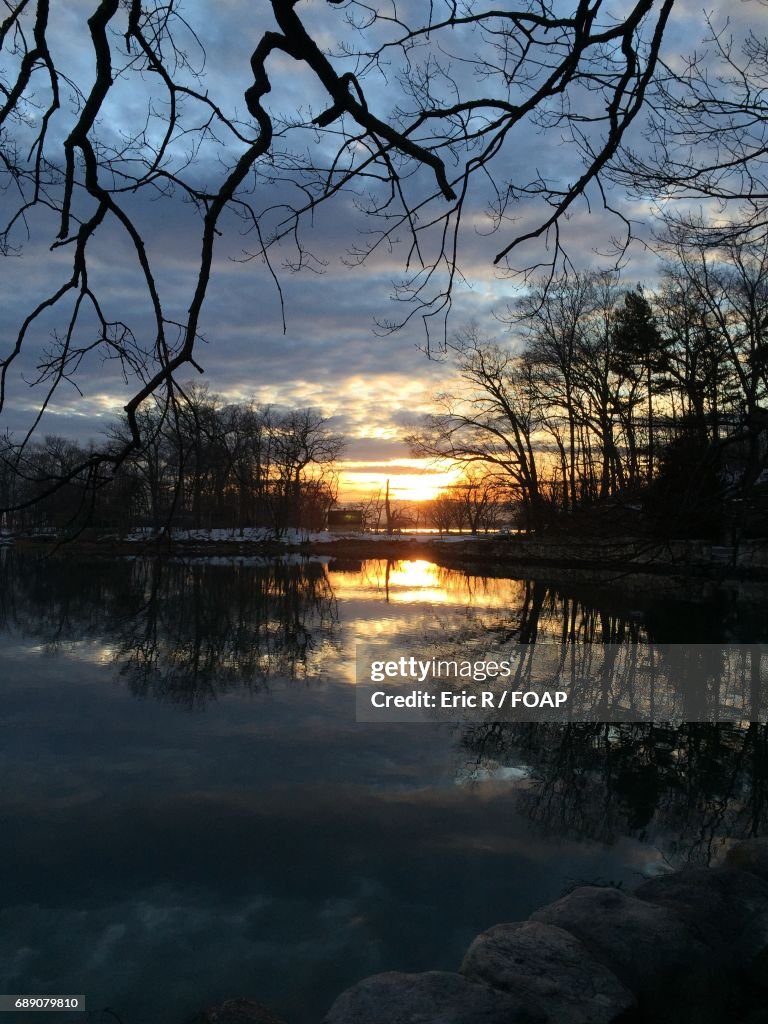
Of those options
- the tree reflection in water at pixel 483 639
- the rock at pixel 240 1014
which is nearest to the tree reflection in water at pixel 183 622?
the tree reflection in water at pixel 483 639

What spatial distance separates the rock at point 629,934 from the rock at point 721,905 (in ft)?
0.52

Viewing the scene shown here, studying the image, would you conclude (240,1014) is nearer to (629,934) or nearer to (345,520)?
(629,934)

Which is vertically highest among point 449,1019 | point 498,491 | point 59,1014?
point 498,491

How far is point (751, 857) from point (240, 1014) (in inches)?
125

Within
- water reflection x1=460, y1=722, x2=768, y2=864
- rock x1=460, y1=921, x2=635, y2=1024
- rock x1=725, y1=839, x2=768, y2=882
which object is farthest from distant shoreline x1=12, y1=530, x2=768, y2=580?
rock x1=460, y1=921, x2=635, y2=1024

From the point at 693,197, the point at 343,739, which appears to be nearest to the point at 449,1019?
the point at 343,739

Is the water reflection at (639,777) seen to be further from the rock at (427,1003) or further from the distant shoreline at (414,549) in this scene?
the distant shoreline at (414,549)

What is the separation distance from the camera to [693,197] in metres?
5.38

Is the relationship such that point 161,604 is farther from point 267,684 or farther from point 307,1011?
point 307,1011

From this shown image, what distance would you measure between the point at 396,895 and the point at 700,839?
227 cm

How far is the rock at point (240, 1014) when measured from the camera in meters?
3.13

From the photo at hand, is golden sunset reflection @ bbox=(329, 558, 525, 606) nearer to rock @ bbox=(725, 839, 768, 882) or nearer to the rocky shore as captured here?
rock @ bbox=(725, 839, 768, 882)

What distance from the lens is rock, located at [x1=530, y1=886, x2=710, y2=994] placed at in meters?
3.38

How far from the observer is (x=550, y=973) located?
3201 mm
